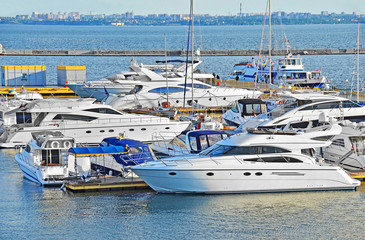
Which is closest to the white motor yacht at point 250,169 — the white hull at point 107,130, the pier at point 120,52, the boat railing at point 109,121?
the white hull at point 107,130

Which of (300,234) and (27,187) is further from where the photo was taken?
(27,187)

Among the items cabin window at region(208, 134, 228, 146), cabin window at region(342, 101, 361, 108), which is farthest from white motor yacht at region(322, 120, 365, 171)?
cabin window at region(342, 101, 361, 108)

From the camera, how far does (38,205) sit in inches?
800

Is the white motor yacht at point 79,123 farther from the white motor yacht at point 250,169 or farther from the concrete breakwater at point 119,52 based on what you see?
the concrete breakwater at point 119,52

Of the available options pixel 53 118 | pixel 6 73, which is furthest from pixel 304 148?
pixel 6 73

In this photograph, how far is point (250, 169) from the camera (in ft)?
66.7

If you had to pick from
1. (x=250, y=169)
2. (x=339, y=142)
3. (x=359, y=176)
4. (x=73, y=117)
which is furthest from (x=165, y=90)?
(x=250, y=169)

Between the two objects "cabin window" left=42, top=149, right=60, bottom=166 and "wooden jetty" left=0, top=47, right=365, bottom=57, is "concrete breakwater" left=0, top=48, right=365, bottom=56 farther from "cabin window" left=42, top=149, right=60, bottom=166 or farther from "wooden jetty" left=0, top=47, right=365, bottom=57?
"cabin window" left=42, top=149, right=60, bottom=166

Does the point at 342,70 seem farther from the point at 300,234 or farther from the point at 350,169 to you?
the point at 300,234

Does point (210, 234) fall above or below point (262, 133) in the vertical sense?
below

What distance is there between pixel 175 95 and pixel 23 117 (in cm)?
1078

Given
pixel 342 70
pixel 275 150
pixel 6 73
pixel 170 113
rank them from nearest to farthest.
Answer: pixel 275 150 < pixel 170 113 < pixel 6 73 < pixel 342 70

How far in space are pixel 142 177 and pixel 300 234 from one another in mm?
5158

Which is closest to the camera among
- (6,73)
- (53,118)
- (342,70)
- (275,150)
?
(275,150)
